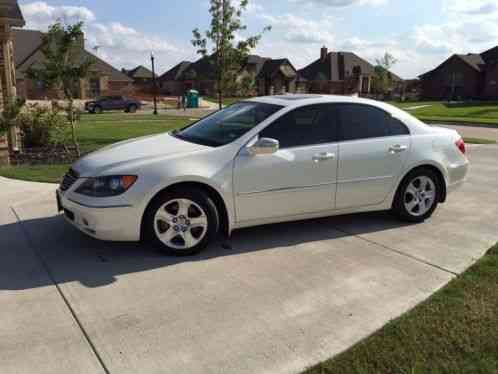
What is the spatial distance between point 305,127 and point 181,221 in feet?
5.58

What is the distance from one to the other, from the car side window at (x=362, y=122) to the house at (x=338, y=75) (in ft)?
223

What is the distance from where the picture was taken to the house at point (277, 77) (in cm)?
7181

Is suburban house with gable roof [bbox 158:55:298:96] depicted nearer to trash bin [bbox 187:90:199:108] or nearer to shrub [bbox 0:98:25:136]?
trash bin [bbox 187:90:199:108]

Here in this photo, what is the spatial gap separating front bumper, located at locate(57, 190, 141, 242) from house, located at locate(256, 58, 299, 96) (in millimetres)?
68683

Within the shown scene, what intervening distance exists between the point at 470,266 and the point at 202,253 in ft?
8.33

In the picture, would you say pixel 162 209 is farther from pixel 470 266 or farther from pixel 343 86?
pixel 343 86

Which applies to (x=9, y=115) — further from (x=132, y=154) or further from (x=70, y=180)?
(x=132, y=154)

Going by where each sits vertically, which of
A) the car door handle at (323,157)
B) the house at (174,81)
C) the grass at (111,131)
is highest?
the house at (174,81)

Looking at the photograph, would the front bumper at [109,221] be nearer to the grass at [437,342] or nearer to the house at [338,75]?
the grass at [437,342]

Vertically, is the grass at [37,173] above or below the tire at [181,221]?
below

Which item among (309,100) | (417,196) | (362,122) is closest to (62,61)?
(309,100)

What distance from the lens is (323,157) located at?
200 inches

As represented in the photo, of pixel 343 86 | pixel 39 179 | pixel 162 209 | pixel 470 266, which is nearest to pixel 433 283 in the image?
pixel 470 266

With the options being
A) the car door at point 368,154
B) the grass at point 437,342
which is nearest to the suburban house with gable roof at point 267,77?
the car door at point 368,154
